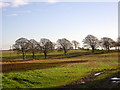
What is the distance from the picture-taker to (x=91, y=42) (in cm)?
10206

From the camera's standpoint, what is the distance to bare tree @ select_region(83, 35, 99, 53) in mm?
102000

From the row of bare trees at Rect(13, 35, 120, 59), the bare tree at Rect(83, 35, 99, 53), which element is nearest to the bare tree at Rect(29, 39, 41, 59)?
the row of bare trees at Rect(13, 35, 120, 59)

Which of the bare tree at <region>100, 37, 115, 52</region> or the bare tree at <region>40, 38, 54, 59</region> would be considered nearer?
the bare tree at <region>40, 38, 54, 59</region>

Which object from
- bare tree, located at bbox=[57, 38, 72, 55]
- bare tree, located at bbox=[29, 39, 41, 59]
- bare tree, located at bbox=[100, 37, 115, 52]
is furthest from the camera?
bare tree, located at bbox=[100, 37, 115, 52]

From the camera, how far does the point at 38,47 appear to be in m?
87.6

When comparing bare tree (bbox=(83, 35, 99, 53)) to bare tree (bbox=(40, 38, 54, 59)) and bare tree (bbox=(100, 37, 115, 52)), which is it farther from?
bare tree (bbox=(40, 38, 54, 59))

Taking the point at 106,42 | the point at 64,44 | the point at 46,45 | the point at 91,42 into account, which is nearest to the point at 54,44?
the point at 64,44

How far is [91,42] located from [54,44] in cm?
2039

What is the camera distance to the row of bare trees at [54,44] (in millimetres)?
81312

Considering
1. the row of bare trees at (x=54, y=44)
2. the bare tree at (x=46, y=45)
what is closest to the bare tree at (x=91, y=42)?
the row of bare trees at (x=54, y=44)

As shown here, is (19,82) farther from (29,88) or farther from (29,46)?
(29,46)

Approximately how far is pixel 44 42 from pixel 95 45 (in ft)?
97.6

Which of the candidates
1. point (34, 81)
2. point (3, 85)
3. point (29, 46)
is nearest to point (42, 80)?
point (34, 81)

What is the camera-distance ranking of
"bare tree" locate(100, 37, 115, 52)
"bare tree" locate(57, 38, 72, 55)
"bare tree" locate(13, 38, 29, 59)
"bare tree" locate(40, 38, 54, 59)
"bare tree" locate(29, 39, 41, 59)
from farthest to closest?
1. "bare tree" locate(100, 37, 115, 52)
2. "bare tree" locate(57, 38, 72, 55)
3. "bare tree" locate(40, 38, 54, 59)
4. "bare tree" locate(29, 39, 41, 59)
5. "bare tree" locate(13, 38, 29, 59)
